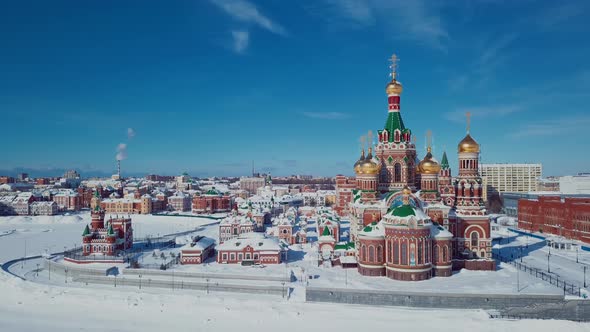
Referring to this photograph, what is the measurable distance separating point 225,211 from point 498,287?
2307 inches

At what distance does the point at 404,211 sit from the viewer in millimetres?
26391

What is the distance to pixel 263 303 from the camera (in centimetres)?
2277

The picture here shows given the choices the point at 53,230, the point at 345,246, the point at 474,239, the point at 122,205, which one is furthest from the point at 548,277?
the point at 122,205

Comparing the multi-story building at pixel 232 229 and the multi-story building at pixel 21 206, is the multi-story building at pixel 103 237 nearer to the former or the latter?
the multi-story building at pixel 232 229

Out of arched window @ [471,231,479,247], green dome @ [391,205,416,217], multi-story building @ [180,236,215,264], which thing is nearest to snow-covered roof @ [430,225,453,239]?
green dome @ [391,205,416,217]

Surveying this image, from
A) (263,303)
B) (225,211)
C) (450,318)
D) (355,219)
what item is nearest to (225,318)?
(263,303)

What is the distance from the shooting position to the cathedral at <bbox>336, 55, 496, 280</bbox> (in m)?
25.9

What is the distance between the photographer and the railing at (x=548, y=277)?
2278 cm

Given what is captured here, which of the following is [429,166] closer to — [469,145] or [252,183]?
[469,145]

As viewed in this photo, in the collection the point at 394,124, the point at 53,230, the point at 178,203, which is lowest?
the point at 53,230

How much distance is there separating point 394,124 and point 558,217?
23.2 meters

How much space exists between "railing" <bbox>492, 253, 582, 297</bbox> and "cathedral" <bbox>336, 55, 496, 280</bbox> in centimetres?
241

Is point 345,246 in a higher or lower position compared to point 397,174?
lower

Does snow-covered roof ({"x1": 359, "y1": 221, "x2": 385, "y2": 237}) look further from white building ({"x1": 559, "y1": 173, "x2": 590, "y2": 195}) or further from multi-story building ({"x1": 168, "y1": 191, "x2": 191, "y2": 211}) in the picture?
white building ({"x1": 559, "y1": 173, "x2": 590, "y2": 195})
